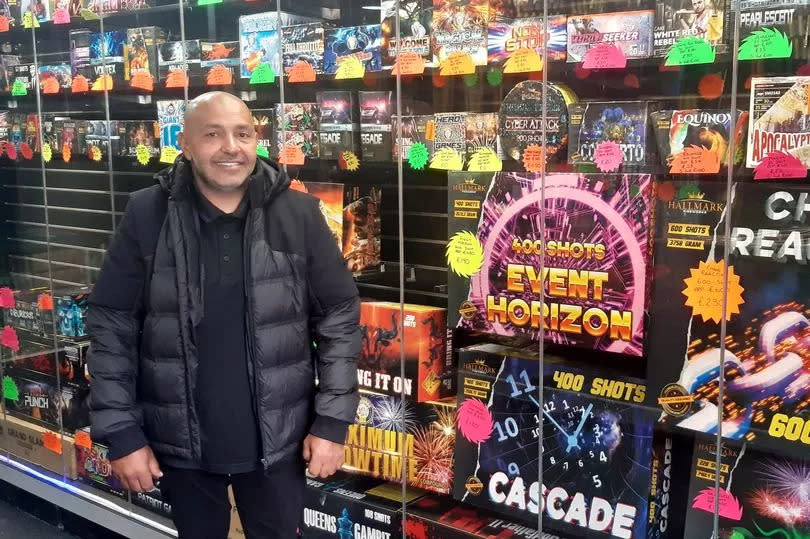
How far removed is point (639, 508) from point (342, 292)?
92 centimetres

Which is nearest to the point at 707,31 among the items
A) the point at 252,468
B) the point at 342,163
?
the point at 342,163

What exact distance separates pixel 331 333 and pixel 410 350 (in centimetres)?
56

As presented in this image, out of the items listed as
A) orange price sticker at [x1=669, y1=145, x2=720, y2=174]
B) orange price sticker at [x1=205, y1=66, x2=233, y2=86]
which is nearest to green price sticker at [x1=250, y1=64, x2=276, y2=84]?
orange price sticker at [x1=205, y1=66, x2=233, y2=86]

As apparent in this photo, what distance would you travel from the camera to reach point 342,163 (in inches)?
105

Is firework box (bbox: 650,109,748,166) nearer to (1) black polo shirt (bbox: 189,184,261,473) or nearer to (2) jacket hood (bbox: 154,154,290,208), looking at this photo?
(2) jacket hood (bbox: 154,154,290,208)

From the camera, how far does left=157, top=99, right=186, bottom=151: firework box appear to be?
3039 millimetres

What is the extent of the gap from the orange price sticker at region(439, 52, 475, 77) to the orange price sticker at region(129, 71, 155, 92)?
1.33 metres

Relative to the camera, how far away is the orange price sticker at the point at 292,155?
8.94 ft

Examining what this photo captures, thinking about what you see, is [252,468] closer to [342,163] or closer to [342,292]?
[342,292]

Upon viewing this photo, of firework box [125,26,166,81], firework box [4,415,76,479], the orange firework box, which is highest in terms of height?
firework box [125,26,166,81]

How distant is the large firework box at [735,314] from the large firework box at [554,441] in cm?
12

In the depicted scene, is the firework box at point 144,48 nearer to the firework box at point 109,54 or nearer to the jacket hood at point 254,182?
the firework box at point 109,54

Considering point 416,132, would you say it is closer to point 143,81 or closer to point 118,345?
point 118,345

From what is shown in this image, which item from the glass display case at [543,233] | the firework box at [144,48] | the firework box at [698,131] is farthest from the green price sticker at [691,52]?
the firework box at [144,48]
